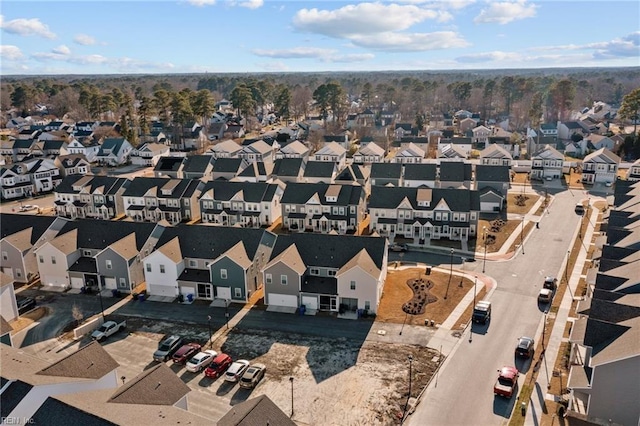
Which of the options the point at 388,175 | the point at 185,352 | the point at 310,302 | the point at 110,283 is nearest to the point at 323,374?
the point at 310,302

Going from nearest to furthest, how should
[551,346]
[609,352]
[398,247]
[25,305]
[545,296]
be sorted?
[609,352], [551,346], [545,296], [25,305], [398,247]

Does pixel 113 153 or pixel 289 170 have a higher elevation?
pixel 113 153

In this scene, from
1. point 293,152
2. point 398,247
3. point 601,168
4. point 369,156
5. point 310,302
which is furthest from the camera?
point 293,152

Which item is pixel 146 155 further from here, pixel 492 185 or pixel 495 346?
pixel 495 346

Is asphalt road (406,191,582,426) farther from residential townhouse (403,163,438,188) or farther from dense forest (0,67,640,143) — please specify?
dense forest (0,67,640,143)

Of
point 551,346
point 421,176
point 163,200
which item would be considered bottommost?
point 551,346

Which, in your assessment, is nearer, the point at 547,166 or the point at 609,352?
the point at 609,352

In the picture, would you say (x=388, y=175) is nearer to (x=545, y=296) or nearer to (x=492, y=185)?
(x=492, y=185)
